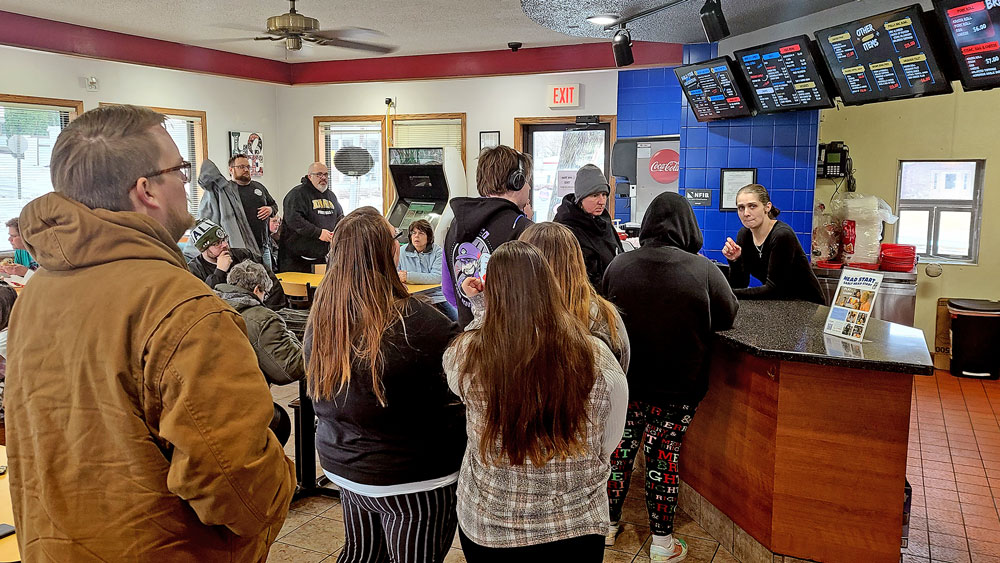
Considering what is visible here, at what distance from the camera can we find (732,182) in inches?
217

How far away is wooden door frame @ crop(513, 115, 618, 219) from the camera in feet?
24.5

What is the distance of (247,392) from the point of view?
4.13 feet

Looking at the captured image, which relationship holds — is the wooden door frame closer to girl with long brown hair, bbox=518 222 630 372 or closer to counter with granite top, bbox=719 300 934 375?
counter with granite top, bbox=719 300 934 375

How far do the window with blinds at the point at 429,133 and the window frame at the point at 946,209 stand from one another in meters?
4.39

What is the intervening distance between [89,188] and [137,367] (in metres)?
0.32

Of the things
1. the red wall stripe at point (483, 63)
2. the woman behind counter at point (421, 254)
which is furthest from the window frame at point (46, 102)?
the woman behind counter at point (421, 254)

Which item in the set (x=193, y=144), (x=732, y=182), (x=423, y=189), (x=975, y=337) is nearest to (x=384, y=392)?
(x=732, y=182)

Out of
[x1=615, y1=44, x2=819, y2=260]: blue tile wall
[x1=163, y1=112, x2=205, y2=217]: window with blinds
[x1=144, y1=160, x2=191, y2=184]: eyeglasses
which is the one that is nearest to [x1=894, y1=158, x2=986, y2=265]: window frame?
[x1=615, y1=44, x2=819, y2=260]: blue tile wall

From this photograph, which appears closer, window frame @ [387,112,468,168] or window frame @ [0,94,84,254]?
window frame @ [0,94,84,254]

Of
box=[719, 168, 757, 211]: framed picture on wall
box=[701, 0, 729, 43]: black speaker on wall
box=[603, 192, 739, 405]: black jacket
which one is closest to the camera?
box=[603, 192, 739, 405]: black jacket

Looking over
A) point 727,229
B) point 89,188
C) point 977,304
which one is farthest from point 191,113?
point 977,304

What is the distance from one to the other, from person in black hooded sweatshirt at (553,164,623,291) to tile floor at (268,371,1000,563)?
3.98 feet

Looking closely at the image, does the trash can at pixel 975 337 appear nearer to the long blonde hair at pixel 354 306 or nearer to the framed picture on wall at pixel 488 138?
the framed picture on wall at pixel 488 138

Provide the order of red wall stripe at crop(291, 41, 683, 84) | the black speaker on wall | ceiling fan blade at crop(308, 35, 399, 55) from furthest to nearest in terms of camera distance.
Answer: red wall stripe at crop(291, 41, 683, 84), ceiling fan blade at crop(308, 35, 399, 55), the black speaker on wall
